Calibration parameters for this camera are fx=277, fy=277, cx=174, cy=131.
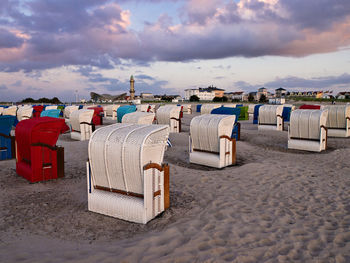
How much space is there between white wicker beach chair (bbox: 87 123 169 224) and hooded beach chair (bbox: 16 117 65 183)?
9.00 feet

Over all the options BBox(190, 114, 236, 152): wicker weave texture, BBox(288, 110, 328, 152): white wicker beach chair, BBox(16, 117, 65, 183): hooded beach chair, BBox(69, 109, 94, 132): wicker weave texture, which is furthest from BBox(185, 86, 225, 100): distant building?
BBox(16, 117, 65, 183): hooded beach chair

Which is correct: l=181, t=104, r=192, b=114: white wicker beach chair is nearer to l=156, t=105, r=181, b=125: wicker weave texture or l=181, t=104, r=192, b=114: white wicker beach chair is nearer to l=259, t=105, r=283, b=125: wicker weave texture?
l=259, t=105, r=283, b=125: wicker weave texture

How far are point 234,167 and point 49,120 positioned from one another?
611 centimetres

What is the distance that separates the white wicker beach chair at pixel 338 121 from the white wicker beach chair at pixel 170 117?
28.9 feet

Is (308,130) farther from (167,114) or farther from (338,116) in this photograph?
(167,114)

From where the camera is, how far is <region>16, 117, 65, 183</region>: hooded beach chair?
751cm

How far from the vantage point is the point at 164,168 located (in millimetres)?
5496

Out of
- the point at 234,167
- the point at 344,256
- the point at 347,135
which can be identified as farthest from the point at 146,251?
the point at 347,135

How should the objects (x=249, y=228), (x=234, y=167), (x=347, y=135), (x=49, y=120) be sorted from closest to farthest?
(x=249, y=228), (x=49, y=120), (x=234, y=167), (x=347, y=135)

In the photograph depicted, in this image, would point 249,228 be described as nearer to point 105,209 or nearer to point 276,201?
point 276,201

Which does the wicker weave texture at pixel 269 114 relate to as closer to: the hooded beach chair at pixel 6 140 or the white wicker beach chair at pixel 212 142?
the white wicker beach chair at pixel 212 142

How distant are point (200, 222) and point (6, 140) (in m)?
8.81

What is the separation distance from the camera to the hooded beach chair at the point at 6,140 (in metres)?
10.1

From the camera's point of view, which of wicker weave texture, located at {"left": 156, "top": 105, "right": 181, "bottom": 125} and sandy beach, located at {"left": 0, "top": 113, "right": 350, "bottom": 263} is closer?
sandy beach, located at {"left": 0, "top": 113, "right": 350, "bottom": 263}
